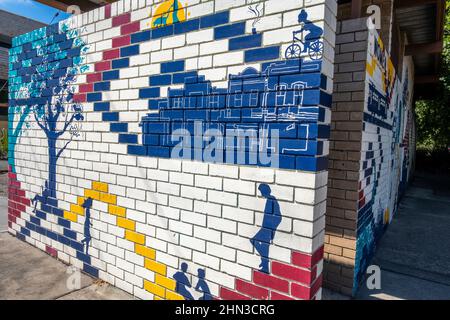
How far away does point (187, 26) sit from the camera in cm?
255

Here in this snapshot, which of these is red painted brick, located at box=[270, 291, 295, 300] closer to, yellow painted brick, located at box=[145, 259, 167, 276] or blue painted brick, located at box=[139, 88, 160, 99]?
yellow painted brick, located at box=[145, 259, 167, 276]

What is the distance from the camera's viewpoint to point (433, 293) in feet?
11.1

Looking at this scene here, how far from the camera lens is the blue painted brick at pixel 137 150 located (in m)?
2.87

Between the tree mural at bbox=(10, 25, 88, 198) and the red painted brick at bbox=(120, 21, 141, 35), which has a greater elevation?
the red painted brick at bbox=(120, 21, 141, 35)

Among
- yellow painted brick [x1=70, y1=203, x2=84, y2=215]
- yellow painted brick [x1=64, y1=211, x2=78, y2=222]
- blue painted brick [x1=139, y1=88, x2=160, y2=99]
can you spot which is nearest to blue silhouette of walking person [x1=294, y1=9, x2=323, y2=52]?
blue painted brick [x1=139, y1=88, x2=160, y2=99]

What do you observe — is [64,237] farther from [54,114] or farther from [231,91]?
[231,91]

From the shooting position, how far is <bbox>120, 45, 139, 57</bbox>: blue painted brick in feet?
9.53

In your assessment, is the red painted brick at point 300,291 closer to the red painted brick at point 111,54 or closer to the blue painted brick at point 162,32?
the blue painted brick at point 162,32

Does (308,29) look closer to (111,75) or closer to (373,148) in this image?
(111,75)

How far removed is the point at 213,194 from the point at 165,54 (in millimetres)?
1324

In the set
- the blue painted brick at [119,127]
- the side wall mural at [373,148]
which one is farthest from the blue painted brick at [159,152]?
the side wall mural at [373,148]

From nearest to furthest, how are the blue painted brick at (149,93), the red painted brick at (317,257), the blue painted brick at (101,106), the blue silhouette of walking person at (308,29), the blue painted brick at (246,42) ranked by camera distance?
1. the blue silhouette of walking person at (308,29)
2. the red painted brick at (317,257)
3. the blue painted brick at (246,42)
4. the blue painted brick at (149,93)
5. the blue painted brick at (101,106)

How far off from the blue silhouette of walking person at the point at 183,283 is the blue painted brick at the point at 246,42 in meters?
1.86

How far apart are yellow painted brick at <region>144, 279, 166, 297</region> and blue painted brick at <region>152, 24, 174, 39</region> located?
2313 millimetres
